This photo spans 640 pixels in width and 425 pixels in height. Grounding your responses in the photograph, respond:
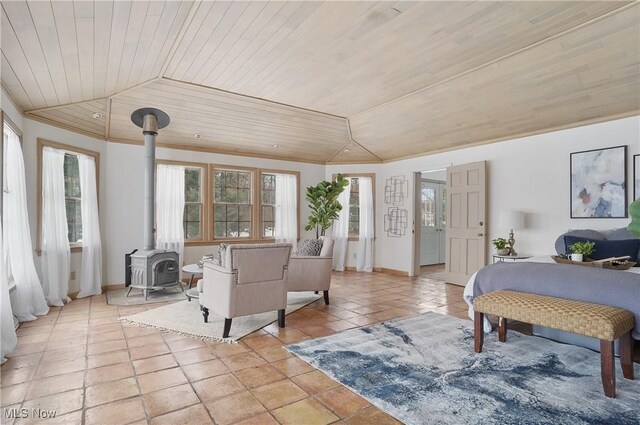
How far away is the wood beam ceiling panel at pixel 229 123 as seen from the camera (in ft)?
16.2

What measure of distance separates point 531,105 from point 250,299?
14.1 feet

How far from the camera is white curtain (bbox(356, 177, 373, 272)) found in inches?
301

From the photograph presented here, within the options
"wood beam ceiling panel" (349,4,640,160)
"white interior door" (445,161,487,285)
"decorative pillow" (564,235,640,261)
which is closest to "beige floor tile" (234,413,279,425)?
"decorative pillow" (564,235,640,261)

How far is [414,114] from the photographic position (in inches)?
221

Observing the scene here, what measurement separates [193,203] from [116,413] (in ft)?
15.2

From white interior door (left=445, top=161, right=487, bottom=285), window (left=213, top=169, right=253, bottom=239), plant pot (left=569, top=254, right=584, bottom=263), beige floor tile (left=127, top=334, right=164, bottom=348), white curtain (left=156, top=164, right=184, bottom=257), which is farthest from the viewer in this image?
window (left=213, top=169, right=253, bottom=239)

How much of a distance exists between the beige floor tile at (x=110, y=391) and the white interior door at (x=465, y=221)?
515 cm

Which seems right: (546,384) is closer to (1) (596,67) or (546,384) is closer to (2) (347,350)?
(2) (347,350)

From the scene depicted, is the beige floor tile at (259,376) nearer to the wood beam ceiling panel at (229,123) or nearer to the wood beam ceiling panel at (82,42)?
the wood beam ceiling panel at (82,42)

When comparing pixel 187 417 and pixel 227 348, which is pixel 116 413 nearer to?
pixel 187 417

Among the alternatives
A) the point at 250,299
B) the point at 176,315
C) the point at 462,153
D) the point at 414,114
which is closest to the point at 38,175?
the point at 176,315

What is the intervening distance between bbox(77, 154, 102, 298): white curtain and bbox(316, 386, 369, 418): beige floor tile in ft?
14.1

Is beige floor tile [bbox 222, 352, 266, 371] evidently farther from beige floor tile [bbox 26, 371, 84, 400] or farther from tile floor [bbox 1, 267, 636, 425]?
beige floor tile [bbox 26, 371, 84, 400]

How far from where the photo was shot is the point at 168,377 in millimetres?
2604
